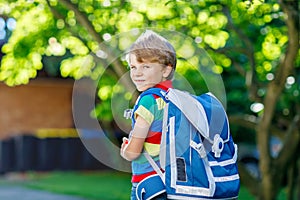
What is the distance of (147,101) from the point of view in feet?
11.6

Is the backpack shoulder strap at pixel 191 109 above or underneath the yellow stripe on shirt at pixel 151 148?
above

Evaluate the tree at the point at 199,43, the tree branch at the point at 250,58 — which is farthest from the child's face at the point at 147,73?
the tree branch at the point at 250,58

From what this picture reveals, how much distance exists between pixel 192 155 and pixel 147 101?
37cm

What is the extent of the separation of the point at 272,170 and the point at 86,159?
12318mm

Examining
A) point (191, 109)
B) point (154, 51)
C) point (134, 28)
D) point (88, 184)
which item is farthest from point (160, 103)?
point (88, 184)

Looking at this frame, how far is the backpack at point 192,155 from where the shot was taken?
3445 millimetres

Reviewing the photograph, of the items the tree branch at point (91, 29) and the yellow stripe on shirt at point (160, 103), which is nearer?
the yellow stripe on shirt at point (160, 103)

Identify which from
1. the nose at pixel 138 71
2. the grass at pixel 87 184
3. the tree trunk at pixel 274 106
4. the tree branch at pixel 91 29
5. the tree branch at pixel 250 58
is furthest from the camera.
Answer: the grass at pixel 87 184

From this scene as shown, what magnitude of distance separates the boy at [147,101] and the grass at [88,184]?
31.8ft

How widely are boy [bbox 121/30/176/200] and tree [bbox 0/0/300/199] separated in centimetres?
282

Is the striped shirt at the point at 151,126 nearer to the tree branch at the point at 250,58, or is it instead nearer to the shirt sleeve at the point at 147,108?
the shirt sleeve at the point at 147,108

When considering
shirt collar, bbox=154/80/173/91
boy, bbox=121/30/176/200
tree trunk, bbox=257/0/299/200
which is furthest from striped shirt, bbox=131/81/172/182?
tree trunk, bbox=257/0/299/200

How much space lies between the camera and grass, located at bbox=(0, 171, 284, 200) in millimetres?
14086

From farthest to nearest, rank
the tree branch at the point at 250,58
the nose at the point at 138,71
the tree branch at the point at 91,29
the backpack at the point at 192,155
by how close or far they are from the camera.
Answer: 1. the tree branch at the point at 250,58
2. the tree branch at the point at 91,29
3. the nose at the point at 138,71
4. the backpack at the point at 192,155
